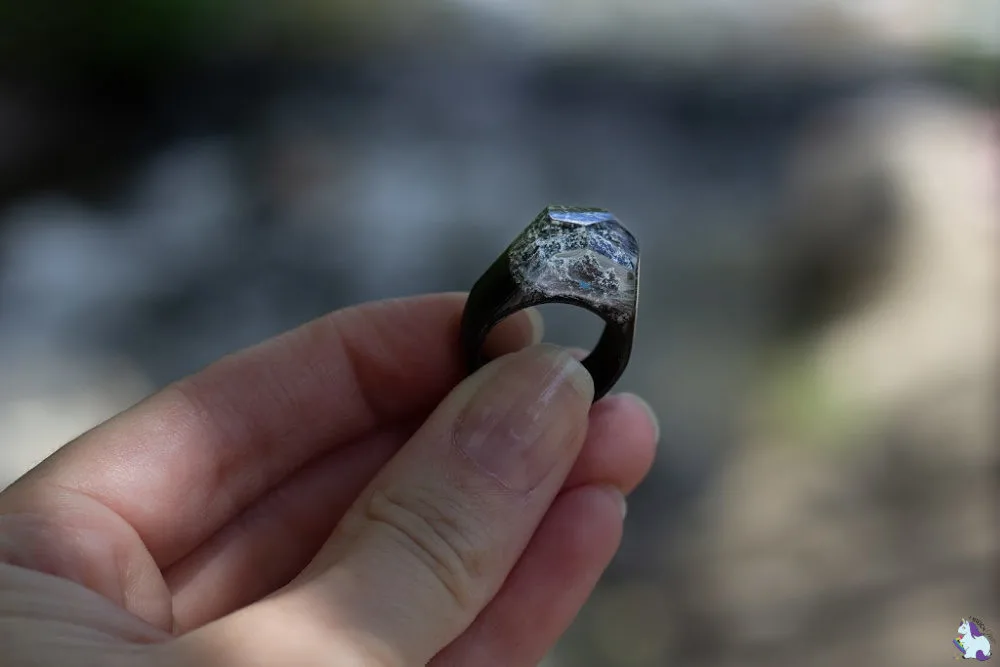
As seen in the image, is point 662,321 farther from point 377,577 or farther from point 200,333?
point 377,577

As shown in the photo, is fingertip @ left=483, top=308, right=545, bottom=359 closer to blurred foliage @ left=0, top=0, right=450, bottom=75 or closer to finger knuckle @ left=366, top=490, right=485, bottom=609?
finger knuckle @ left=366, top=490, right=485, bottom=609

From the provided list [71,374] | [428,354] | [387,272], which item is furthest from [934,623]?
[71,374]

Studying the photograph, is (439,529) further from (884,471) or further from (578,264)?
(884,471)

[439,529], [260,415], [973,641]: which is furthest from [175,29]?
[973,641]

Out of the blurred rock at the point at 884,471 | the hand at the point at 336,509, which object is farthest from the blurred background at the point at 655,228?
the hand at the point at 336,509

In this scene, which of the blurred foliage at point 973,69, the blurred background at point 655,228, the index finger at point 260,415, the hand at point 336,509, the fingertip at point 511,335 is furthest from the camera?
the blurred foliage at point 973,69

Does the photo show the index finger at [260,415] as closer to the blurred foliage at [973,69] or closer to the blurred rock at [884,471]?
the blurred rock at [884,471]

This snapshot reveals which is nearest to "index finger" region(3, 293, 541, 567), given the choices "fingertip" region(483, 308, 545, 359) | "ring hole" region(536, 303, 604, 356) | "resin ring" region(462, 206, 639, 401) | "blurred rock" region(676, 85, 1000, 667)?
"fingertip" region(483, 308, 545, 359)
